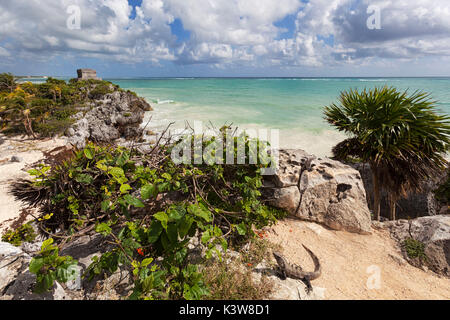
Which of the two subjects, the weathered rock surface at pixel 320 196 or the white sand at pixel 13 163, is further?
the weathered rock surface at pixel 320 196

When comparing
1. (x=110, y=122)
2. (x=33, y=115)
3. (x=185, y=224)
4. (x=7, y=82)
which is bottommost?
(x=185, y=224)

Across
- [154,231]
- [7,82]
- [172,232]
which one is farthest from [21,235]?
[7,82]

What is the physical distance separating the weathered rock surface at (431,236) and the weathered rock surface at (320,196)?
0.54 metres

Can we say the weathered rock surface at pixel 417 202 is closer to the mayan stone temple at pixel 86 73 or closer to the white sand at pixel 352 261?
the white sand at pixel 352 261

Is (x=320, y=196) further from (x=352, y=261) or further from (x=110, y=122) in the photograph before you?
(x=110, y=122)

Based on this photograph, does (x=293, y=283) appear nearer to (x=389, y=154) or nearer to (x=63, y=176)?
(x=63, y=176)

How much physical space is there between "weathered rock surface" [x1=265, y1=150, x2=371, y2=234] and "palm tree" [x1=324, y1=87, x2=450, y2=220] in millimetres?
1220

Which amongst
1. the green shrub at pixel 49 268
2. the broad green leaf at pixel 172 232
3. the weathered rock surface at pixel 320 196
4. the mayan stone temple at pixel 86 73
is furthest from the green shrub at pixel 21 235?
the mayan stone temple at pixel 86 73

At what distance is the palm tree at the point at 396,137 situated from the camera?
4.54 metres

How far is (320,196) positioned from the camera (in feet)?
12.8

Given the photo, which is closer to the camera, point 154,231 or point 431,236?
point 154,231

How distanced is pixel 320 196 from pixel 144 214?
3014mm

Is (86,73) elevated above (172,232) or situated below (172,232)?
above

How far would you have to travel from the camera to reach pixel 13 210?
3.61 m
